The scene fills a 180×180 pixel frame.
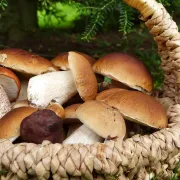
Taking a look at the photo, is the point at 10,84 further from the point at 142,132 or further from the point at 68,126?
the point at 142,132

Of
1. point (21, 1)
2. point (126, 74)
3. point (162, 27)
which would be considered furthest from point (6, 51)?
point (21, 1)

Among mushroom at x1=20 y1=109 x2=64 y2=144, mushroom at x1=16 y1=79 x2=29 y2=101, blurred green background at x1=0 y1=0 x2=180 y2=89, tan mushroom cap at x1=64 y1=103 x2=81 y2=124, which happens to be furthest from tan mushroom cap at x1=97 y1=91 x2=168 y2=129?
blurred green background at x1=0 y1=0 x2=180 y2=89

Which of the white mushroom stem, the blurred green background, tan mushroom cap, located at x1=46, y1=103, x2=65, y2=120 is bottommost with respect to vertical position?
the blurred green background

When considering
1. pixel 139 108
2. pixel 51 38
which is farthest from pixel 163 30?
pixel 51 38

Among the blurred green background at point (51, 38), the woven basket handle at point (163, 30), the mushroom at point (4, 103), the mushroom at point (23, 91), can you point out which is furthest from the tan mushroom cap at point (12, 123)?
the blurred green background at point (51, 38)

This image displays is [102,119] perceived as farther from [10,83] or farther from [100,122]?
[10,83]

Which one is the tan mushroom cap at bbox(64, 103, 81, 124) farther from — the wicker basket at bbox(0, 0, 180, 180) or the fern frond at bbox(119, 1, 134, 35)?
the fern frond at bbox(119, 1, 134, 35)
